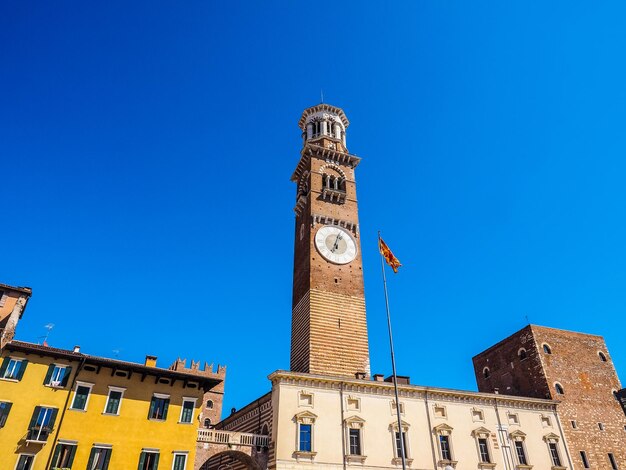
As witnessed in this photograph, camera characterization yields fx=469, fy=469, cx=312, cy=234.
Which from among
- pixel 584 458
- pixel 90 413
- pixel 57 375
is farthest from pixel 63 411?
pixel 584 458

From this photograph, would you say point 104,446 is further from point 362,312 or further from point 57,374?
point 362,312

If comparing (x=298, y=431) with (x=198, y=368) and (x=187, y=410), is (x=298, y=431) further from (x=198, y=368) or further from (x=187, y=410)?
(x=198, y=368)

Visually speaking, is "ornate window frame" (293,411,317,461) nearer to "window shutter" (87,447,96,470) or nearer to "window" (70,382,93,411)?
"window shutter" (87,447,96,470)

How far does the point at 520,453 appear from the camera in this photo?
33.3 meters

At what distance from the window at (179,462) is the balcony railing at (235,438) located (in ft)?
5.26

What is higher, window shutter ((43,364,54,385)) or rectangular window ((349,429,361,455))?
window shutter ((43,364,54,385))

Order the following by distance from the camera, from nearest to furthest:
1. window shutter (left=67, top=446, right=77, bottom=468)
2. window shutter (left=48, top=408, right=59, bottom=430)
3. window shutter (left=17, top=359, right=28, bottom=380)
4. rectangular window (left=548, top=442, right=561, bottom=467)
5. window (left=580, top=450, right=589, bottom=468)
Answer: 1. window shutter (left=67, top=446, right=77, bottom=468)
2. window shutter (left=48, top=408, right=59, bottom=430)
3. window shutter (left=17, top=359, right=28, bottom=380)
4. rectangular window (left=548, top=442, right=561, bottom=467)
5. window (left=580, top=450, right=589, bottom=468)

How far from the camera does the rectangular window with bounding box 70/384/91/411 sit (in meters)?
25.9

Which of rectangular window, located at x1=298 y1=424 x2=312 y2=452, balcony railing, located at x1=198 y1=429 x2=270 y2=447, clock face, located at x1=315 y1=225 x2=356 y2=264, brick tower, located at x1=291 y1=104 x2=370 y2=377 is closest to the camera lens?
rectangular window, located at x1=298 y1=424 x2=312 y2=452

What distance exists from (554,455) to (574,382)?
276 inches

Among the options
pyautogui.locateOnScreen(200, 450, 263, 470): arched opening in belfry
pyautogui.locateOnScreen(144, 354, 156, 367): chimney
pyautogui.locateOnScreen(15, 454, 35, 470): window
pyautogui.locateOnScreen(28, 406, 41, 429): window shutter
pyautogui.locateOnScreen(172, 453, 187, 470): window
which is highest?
pyautogui.locateOnScreen(144, 354, 156, 367): chimney

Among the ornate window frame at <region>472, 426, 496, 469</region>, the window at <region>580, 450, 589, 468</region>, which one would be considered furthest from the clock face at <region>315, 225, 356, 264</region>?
the window at <region>580, 450, 589, 468</region>

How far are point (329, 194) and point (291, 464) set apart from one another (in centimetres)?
2610

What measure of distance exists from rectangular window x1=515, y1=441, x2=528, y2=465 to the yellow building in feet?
73.7
